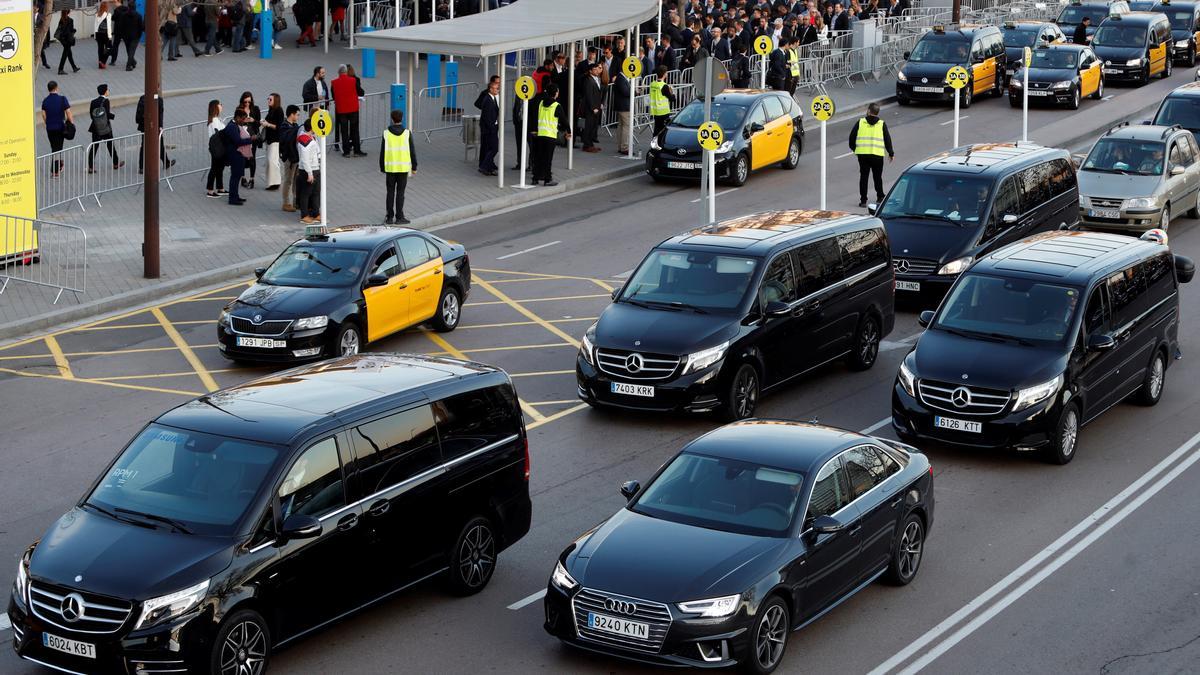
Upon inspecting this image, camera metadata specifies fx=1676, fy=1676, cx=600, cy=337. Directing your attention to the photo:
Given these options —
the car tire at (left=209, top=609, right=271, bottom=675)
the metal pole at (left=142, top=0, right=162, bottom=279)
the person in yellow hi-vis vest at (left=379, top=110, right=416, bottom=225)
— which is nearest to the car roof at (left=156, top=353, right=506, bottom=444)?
the car tire at (left=209, top=609, right=271, bottom=675)

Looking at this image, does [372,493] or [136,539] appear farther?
[372,493]

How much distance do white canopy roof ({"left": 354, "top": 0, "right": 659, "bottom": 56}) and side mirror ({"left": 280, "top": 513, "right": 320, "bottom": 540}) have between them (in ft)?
61.7

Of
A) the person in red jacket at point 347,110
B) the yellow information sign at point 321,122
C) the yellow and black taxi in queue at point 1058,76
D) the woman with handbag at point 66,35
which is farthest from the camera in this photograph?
the yellow and black taxi in queue at point 1058,76

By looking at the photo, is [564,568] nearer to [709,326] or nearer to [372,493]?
[372,493]

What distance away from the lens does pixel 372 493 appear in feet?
38.6

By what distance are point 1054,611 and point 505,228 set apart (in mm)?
16772

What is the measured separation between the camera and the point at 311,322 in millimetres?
19234

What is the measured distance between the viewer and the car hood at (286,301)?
19.3 meters

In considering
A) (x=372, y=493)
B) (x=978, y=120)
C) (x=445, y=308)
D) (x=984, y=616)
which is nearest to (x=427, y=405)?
(x=372, y=493)

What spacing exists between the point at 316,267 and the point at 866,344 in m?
6.63

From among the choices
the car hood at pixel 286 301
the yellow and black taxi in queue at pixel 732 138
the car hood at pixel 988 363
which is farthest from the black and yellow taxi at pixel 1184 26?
the car hood at pixel 286 301

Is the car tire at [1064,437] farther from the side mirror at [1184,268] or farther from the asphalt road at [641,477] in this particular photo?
the side mirror at [1184,268]

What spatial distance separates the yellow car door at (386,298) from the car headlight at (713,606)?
9821 mm

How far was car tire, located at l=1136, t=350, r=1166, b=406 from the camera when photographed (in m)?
18.4
